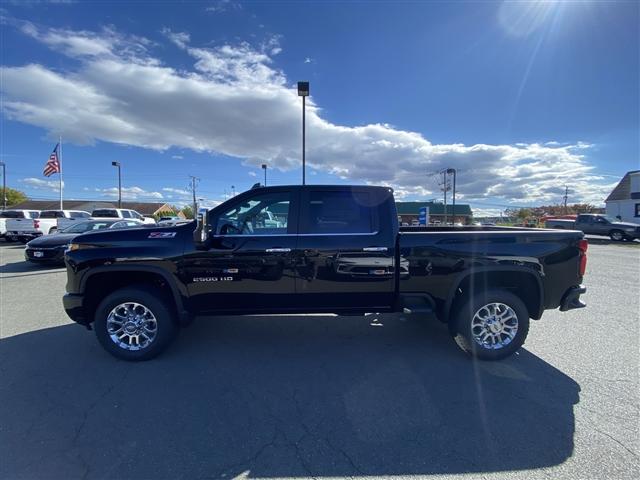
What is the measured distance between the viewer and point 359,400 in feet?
10.1

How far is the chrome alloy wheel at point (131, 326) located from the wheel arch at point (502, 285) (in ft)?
11.3

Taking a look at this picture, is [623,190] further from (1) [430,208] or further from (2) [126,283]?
(2) [126,283]

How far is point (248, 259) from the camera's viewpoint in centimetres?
379

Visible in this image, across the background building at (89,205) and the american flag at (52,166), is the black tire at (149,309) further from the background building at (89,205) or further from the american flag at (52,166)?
the background building at (89,205)

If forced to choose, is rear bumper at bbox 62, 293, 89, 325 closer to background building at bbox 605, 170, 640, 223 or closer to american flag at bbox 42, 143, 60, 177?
american flag at bbox 42, 143, 60, 177

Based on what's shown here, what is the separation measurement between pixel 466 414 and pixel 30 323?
242 inches

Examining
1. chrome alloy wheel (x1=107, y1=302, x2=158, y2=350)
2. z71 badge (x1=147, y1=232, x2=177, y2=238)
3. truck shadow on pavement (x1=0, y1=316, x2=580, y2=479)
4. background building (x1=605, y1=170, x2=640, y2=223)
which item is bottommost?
truck shadow on pavement (x1=0, y1=316, x2=580, y2=479)

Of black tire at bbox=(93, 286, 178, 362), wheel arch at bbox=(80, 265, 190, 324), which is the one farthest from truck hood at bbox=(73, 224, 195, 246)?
black tire at bbox=(93, 286, 178, 362)

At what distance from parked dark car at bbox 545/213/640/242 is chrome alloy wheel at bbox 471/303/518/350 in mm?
24868

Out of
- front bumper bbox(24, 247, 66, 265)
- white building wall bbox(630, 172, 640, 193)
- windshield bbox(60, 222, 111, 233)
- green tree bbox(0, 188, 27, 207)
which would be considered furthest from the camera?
green tree bbox(0, 188, 27, 207)

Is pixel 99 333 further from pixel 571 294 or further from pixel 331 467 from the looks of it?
pixel 571 294

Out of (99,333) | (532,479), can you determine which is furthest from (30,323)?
(532,479)

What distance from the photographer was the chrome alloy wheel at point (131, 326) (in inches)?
151

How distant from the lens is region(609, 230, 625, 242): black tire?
72.8 ft
